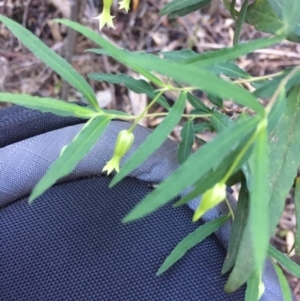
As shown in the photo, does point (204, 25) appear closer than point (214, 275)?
No

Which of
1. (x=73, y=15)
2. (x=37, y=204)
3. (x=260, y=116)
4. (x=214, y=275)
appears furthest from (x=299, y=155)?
→ (x=73, y=15)

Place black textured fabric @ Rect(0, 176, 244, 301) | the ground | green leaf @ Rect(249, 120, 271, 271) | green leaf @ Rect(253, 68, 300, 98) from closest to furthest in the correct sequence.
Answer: green leaf @ Rect(249, 120, 271, 271) < green leaf @ Rect(253, 68, 300, 98) < black textured fabric @ Rect(0, 176, 244, 301) < the ground

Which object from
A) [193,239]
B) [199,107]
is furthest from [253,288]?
[199,107]

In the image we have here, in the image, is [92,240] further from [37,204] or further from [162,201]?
[162,201]

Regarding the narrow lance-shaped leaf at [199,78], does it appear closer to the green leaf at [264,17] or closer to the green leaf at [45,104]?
the green leaf at [45,104]

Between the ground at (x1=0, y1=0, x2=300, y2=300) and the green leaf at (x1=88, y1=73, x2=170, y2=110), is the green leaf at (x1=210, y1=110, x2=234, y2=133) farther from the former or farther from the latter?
the ground at (x1=0, y1=0, x2=300, y2=300)

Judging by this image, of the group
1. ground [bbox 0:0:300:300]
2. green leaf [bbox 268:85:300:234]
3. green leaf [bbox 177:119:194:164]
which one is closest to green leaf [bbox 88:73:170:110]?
green leaf [bbox 177:119:194:164]
